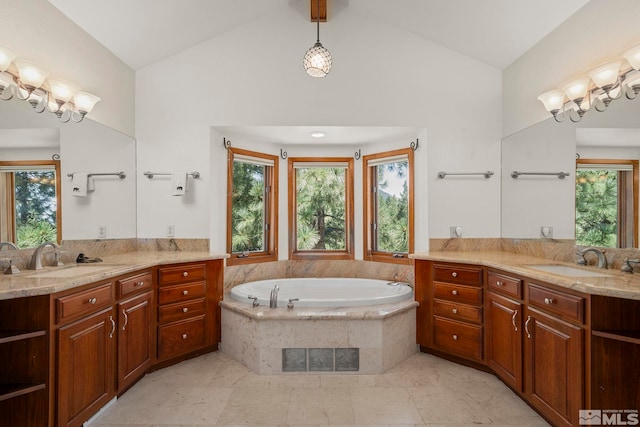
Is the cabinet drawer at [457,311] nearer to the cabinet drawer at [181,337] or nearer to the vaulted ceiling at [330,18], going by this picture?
the cabinet drawer at [181,337]

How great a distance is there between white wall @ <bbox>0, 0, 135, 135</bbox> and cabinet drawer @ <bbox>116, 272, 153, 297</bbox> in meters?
1.44

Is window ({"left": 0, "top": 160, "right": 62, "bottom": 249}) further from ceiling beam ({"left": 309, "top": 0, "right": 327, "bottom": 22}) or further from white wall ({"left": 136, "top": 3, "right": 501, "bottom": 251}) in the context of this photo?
ceiling beam ({"left": 309, "top": 0, "right": 327, "bottom": 22})

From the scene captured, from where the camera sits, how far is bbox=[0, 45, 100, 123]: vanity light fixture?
199cm

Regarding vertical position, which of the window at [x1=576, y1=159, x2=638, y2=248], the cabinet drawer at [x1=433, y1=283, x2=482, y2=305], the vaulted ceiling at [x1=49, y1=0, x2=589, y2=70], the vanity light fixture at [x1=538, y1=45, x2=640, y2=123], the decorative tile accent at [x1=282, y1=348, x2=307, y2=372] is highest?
the vaulted ceiling at [x1=49, y1=0, x2=589, y2=70]

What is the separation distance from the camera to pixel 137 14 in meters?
2.66

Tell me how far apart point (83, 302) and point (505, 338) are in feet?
8.81

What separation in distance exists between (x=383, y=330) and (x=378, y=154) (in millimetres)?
1998

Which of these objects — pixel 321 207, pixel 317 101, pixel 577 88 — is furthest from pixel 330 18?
pixel 577 88

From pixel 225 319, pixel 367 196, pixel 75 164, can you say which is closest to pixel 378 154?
pixel 367 196

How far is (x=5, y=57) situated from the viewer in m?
1.92

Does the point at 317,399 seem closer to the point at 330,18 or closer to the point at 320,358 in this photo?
the point at 320,358

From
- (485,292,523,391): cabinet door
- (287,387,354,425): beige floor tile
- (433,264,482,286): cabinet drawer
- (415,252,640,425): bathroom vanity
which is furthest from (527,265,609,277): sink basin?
(287,387,354,425): beige floor tile

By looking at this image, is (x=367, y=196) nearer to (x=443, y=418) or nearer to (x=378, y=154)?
(x=378, y=154)

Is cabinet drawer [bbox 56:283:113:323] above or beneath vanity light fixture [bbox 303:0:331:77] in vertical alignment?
beneath
